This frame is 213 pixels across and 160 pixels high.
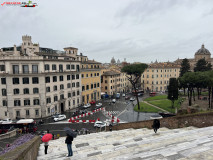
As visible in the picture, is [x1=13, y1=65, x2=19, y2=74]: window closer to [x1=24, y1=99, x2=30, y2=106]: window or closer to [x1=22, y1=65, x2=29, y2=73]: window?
[x1=22, y1=65, x2=29, y2=73]: window

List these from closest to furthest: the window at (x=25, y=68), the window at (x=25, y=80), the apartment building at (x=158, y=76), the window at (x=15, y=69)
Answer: the window at (x=15, y=69)
the window at (x=25, y=68)
the window at (x=25, y=80)
the apartment building at (x=158, y=76)

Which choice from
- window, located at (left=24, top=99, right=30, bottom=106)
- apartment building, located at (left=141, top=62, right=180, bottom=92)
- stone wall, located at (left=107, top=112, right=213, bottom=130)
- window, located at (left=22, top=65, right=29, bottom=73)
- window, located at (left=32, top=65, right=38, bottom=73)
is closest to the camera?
stone wall, located at (left=107, top=112, right=213, bottom=130)

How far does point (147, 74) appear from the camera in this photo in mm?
79250

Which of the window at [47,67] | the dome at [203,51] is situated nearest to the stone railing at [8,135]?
the window at [47,67]

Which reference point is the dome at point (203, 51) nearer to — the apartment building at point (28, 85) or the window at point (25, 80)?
the apartment building at point (28, 85)

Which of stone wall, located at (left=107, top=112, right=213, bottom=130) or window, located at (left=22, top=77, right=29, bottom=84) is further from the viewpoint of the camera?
window, located at (left=22, top=77, right=29, bottom=84)

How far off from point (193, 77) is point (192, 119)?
26.6 meters

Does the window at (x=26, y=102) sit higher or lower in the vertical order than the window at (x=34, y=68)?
lower

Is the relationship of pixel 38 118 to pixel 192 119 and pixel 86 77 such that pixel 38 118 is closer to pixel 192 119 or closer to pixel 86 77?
pixel 86 77

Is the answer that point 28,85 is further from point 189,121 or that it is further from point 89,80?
point 189,121

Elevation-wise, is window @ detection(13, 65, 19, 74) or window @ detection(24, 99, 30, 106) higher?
window @ detection(13, 65, 19, 74)

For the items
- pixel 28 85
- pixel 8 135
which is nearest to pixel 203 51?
pixel 28 85

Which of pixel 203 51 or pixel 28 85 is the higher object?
pixel 203 51

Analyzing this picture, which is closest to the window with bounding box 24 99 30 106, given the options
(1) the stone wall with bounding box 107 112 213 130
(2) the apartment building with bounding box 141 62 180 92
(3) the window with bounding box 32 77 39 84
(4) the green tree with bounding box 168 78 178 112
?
(3) the window with bounding box 32 77 39 84
